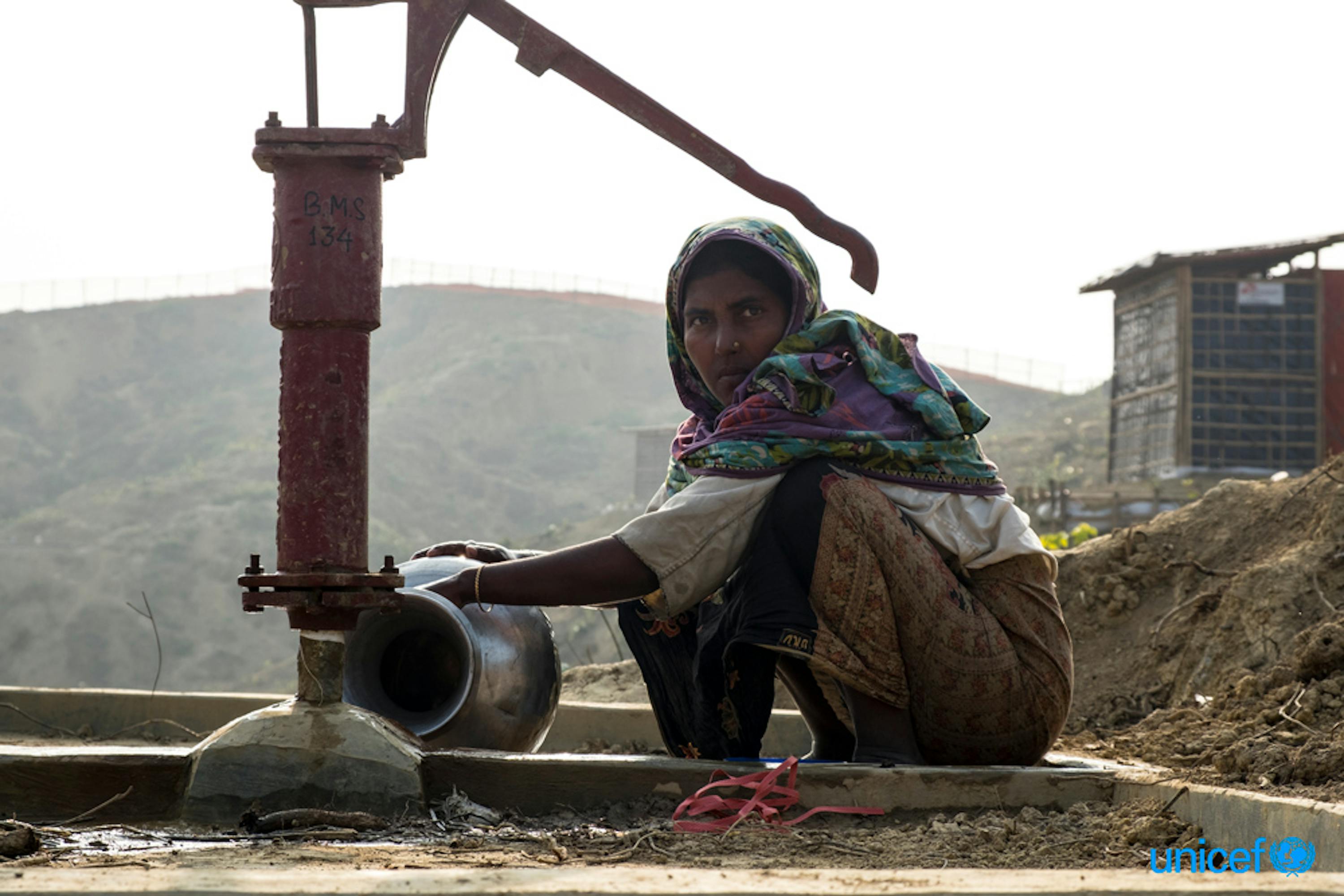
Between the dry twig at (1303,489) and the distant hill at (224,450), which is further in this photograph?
the distant hill at (224,450)

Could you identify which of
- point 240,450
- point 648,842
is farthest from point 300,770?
point 240,450

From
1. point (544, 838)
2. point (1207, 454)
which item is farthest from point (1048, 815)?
point (1207, 454)

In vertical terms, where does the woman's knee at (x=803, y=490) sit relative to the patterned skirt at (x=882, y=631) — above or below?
above

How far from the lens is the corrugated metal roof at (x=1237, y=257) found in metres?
17.2

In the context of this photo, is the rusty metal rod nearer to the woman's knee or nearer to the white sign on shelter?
the woman's knee

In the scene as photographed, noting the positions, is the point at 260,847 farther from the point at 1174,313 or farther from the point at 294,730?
Answer: the point at 1174,313

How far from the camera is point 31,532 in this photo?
139 feet

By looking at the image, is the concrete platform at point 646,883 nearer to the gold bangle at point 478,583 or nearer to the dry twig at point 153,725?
the gold bangle at point 478,583

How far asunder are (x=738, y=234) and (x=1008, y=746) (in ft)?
4.30

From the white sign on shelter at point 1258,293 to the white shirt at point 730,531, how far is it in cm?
1707

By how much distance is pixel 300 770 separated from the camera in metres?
2.37

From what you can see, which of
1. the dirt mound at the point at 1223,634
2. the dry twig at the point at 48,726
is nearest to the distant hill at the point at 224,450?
the dry twig at the point at 48,726

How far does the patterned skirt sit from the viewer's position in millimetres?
2576

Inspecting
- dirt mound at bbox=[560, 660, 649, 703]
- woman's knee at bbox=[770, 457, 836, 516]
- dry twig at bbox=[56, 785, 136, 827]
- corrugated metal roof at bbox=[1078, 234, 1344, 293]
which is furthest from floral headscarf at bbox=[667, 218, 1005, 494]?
corrugated metal roof at bbox=[1078, 234, 1344, 293]
